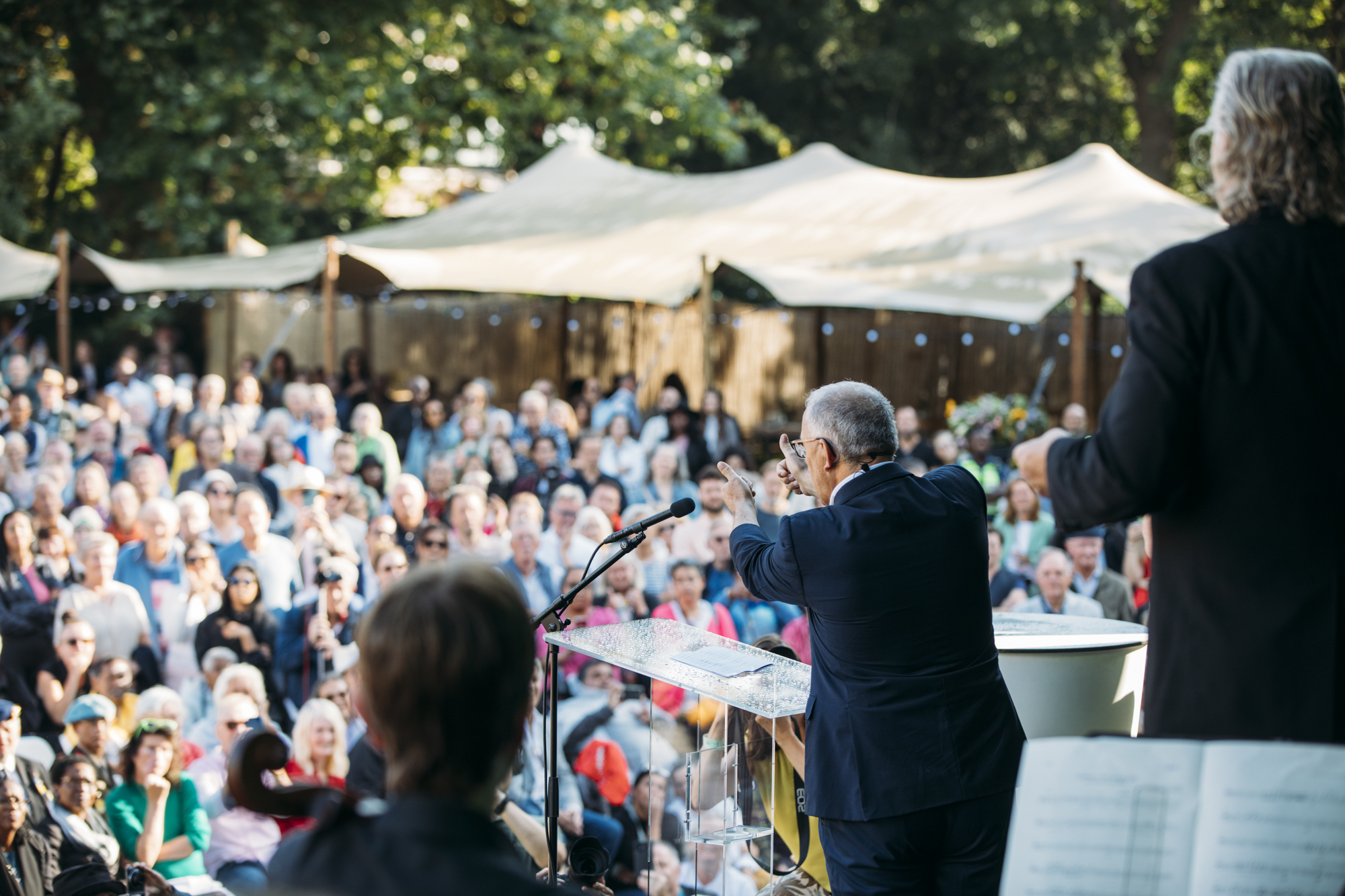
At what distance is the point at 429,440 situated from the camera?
29.9ft

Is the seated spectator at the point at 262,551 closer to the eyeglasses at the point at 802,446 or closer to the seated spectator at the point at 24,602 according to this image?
the seated spectator at the point at 24,602

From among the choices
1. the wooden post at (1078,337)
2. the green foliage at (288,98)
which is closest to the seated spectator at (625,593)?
the wooden post at (1078,337)

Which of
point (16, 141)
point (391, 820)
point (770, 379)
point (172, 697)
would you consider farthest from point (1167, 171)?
point (391, 820)

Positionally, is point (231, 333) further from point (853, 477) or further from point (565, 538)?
point (853, 477)

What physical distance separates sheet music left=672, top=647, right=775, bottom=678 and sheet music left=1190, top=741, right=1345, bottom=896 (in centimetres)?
111

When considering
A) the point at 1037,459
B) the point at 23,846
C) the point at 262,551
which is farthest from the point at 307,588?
the point at 1037,459

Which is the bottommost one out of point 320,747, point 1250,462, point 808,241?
point 320,747

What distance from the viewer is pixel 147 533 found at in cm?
575

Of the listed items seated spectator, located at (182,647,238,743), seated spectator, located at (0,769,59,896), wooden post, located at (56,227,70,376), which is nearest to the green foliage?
wooden post, located at (56,227,70,376)

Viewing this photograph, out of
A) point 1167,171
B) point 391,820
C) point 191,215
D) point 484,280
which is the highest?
point 1167,171

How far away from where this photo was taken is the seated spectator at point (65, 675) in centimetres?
480

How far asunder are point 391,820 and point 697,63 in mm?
15383

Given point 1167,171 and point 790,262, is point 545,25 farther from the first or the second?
point 1167,171

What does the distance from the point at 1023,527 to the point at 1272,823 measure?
222 inches
